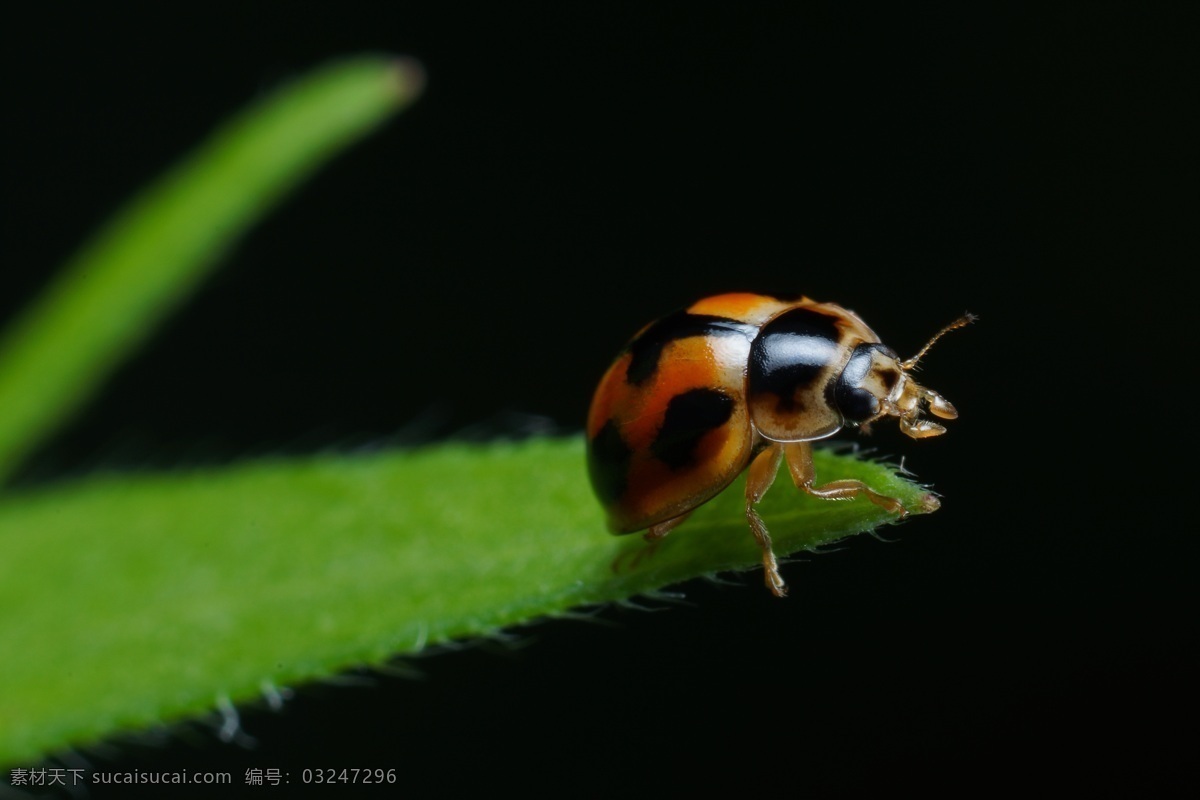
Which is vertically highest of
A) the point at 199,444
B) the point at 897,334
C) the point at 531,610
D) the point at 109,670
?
the point at 897,334

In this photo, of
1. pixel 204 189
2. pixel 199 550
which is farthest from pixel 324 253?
pixel 199 550

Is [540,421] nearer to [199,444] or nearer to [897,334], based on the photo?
[199,444]

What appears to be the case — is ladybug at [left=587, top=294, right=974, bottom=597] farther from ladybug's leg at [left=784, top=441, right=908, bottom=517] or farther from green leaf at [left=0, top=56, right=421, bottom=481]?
green leaf at [left=0, top=56, right=421, bottom=481]

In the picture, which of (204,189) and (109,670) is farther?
(204,189)

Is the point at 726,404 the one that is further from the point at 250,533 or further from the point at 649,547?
the point at 250,533

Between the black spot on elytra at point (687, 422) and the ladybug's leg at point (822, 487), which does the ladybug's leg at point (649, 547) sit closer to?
the black spot on elytra at point (687, 422)

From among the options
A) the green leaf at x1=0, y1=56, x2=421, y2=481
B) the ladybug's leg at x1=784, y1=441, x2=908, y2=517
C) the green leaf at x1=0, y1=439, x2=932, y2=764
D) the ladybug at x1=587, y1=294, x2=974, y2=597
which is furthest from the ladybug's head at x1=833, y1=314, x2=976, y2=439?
the green leaf at x1=0, y1=56, x2=421, y2=481

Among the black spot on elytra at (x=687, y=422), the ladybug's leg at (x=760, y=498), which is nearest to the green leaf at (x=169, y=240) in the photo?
the black spot on elytra at (x=687, y=422)
